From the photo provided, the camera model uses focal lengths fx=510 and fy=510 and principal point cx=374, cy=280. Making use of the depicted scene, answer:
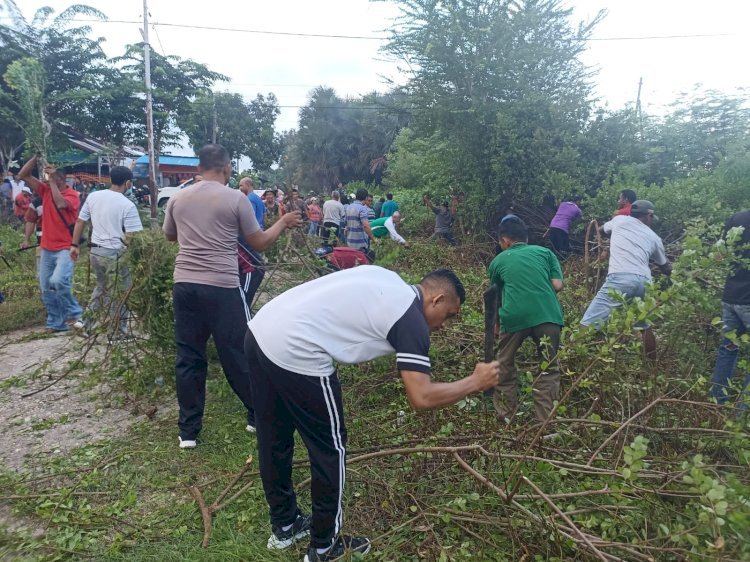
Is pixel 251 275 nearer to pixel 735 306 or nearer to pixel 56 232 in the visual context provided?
pixel 56 232

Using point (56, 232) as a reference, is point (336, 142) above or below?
above

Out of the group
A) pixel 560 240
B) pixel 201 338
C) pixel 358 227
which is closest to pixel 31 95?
pixel 358 227

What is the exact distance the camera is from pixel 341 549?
2334 mm

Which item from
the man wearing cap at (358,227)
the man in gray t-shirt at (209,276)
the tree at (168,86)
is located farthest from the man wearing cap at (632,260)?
the tree at (168,86)

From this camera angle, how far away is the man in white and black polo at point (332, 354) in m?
1.96

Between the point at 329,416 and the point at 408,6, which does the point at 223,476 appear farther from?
the point at 408,6

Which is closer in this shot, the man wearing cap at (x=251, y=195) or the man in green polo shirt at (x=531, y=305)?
the man in green polo shirt at (x=531, y=305)

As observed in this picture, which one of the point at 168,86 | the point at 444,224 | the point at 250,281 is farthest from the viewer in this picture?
the point at 168,86

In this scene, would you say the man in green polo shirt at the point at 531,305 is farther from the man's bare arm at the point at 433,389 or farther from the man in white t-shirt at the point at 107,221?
the man in white t-shirt at the point at 107,221

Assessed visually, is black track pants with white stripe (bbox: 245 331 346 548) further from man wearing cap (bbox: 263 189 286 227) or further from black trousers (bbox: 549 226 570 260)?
black trousers (bbox: 549 226 570 260)

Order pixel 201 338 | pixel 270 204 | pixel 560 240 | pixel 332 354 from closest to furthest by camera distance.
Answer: pixel 332 354, pixel 201 338, pixel 560 240, pixel 270 204

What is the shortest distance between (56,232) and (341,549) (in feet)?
16.0

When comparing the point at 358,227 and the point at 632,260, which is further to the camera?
the point at 358,227

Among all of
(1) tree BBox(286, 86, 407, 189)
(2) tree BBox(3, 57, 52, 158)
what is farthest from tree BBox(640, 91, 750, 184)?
(1) tree BBox(286, 86, 407, 189)
